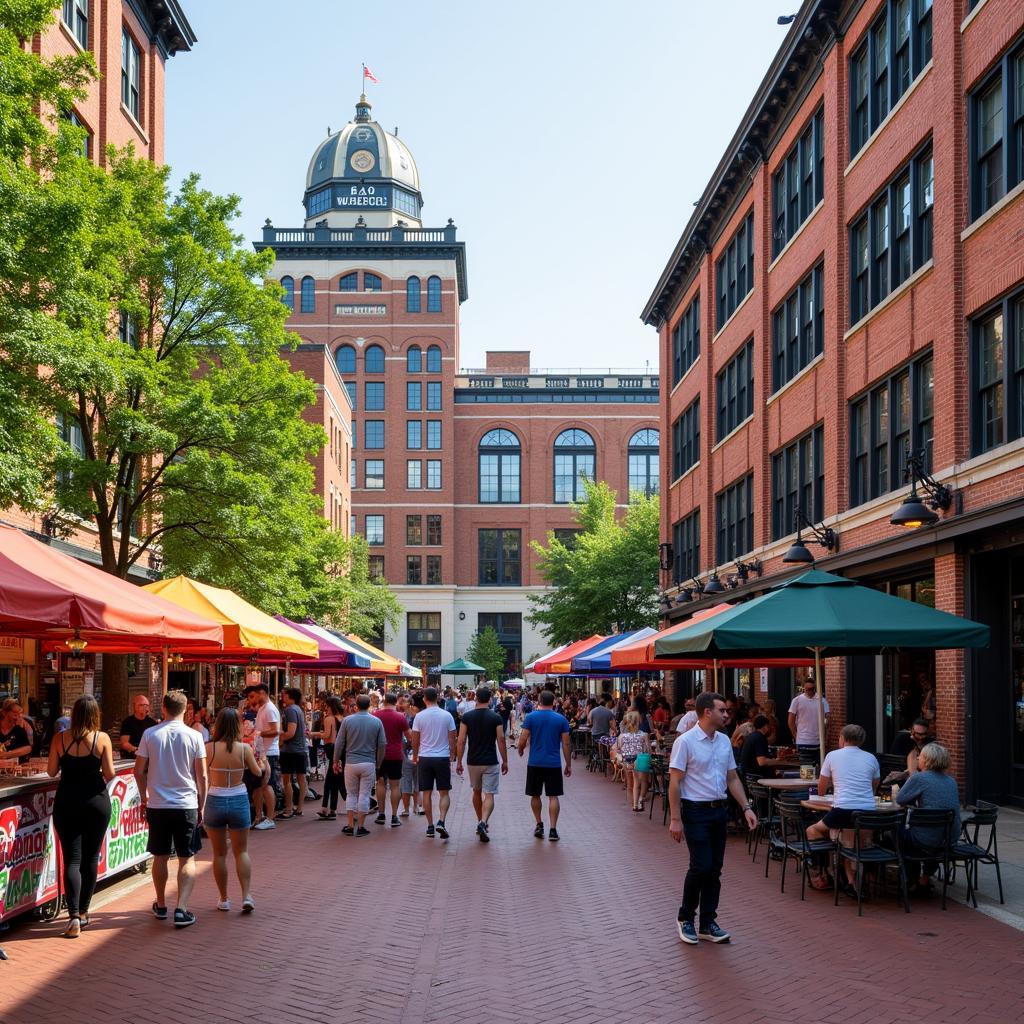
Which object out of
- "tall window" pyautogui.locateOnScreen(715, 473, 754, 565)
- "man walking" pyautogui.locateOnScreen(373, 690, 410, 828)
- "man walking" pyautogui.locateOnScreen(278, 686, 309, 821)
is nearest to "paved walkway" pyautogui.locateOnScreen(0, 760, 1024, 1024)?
"man walking" pyautogui.locateOnScreen(373, 690, 410, 828)

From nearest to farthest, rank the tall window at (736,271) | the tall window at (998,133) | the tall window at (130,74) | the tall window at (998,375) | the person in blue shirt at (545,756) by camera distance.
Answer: the person in blue shirt at (545,756)
the tall window at (998,375)
the tall window at (998,133)
the tall window at (130,74)
the tall window at (736,271)

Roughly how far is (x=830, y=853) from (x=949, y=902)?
111cm

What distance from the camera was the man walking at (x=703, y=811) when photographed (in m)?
9.34

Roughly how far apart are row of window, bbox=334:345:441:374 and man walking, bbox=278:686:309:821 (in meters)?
66.8

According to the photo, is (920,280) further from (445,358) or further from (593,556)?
(445,358)

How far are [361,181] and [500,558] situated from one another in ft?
92.0

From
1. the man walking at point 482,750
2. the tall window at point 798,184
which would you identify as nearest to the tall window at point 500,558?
the tall window at point 798,184

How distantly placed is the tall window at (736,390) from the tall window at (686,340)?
4.11 m

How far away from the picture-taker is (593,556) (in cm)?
5175

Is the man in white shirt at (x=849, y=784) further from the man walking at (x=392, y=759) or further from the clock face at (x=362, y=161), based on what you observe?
the clock face at (x=362, y=161)

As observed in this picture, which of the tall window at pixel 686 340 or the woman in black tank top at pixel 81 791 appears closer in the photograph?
the woman in black tank top at pixel 81 791

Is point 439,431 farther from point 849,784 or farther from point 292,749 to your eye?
point 849,784

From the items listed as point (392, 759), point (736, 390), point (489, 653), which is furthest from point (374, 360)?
point (392, 759)

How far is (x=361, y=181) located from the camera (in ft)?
292
